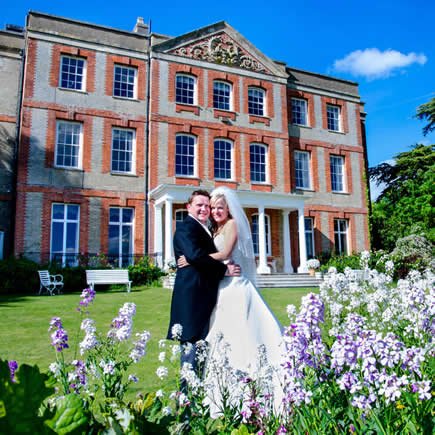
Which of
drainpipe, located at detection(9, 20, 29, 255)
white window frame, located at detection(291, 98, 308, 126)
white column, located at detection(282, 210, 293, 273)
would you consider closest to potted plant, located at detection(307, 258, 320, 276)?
white column, located at detection(282, 210, 293, 273)

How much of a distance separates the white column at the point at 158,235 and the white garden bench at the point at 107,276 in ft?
6.94

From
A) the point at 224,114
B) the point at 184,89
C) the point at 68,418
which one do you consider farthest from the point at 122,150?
the point at 68,418

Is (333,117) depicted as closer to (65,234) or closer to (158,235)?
(158,235)

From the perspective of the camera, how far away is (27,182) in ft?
51.3

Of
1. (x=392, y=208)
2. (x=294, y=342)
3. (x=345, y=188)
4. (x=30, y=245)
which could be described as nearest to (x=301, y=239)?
(x=345, y=188)

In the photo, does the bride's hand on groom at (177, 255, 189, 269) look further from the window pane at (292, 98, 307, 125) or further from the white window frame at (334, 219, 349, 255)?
the window pane at (292, 98, 307, 125)

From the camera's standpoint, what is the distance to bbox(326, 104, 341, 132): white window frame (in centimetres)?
2295

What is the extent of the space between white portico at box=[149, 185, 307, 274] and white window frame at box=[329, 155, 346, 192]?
14.1 ft

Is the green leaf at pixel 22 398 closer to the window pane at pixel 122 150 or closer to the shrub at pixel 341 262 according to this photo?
the window pane at pixel 122 150

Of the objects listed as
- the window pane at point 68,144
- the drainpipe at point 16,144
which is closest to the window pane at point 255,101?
the window pane at point 68,144

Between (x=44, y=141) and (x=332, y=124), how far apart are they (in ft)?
52.2

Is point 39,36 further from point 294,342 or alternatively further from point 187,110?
point 294,342

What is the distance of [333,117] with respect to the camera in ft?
75.9

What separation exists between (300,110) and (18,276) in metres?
16.7
